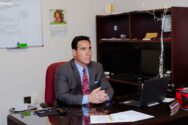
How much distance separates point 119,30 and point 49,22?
1.06 meters

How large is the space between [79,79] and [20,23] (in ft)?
5.13

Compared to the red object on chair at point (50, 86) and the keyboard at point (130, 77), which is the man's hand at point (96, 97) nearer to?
the red object on chair at point (50, 86)

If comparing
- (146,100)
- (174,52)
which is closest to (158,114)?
(146,100)

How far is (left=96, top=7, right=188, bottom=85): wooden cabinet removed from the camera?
3.31 meters

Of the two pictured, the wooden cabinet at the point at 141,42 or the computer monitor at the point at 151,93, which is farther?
the wooden cabinet at the point at 141,42

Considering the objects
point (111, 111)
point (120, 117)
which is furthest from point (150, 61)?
point (120, 117)

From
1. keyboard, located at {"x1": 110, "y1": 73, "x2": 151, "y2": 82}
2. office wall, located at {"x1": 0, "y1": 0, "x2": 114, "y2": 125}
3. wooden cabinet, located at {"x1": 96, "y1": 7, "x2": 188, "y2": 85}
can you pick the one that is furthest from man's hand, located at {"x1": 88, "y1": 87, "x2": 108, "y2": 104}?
office wall, located at {"x1": 0, "y1": 0, "x2": 114, "y2": 125}

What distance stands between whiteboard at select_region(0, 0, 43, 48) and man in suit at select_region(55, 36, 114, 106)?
52.5 inches

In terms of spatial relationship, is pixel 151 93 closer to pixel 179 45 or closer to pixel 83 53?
pixel 83 53

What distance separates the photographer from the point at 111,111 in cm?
217

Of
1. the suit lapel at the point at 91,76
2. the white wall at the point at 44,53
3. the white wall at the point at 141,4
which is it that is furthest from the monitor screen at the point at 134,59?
the suit lapel at the point at 91,76

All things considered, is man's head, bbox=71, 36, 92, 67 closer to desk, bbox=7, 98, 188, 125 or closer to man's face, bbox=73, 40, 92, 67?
man's face, bbox=73, 40, 92, 67

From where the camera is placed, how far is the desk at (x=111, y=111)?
1.94 meters

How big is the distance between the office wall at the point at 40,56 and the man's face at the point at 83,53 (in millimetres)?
1373
